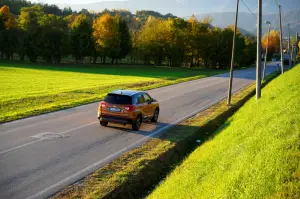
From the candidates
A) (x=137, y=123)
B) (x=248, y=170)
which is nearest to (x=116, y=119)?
(x=137, y=123)

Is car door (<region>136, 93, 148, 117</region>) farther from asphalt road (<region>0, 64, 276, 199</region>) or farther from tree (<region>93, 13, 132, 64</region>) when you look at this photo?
tree (<region>93, 13, 132, 64</region>)

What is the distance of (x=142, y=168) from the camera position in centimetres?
1074

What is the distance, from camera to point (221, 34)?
311 feet

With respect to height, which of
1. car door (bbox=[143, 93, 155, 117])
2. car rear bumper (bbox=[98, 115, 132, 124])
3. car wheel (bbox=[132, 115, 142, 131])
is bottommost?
car wheel (bbox=[132, 115, 142, 131])

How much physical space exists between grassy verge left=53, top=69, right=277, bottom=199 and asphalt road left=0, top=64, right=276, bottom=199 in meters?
0.42

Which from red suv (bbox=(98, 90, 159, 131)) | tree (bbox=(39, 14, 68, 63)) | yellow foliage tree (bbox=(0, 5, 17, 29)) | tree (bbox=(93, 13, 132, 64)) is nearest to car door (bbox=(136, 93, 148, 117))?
red suv (bbox=(98, 90, 159, 131))

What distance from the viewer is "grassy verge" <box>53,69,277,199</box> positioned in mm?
8961

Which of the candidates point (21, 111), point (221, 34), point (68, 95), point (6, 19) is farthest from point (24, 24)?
point (21, 111)

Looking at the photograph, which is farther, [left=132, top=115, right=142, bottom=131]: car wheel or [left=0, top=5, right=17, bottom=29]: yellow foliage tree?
[left=0, top=5, right=17, bottom=29]: yellow foliage tree

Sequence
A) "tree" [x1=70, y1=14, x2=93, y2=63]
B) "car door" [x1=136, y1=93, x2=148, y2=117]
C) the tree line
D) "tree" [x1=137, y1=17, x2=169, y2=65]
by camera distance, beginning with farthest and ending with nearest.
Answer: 1. "tree" [x1=137, y1=17, x2=169, y2=65]
2. "tree" [x1=70, y1=14, x2=93, y2=63]
3. the tree line
4. "car door" [x1=136, y1=93, x2=148, y2=117]

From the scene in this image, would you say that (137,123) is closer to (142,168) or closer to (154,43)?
(142,168)

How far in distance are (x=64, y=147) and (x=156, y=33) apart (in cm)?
8228

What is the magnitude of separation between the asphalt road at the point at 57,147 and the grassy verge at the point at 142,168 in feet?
1.38

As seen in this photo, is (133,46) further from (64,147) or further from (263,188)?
(263,188)
